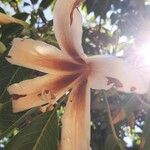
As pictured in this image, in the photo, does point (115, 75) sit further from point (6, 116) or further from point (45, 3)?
point (45, 3)

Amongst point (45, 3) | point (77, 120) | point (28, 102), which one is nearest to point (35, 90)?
point (28, 102)

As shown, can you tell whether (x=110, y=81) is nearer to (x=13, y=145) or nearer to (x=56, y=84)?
(x=56, y=84)

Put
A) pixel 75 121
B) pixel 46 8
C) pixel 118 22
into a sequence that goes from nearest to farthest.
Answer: pixel 75 121, pixel 46 8, pixel 118 22

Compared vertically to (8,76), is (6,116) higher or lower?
lower

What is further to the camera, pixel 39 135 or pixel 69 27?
pixel 39 135

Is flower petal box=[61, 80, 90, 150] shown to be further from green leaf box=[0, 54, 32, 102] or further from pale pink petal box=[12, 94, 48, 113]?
green leaf box=[0, 54, 32, 102]

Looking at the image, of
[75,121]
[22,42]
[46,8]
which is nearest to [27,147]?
[75,121]

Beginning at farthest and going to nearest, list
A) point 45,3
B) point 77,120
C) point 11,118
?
point 45,3 < point 11,118 < point 77,120

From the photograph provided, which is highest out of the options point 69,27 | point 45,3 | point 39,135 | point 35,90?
point 45,3
